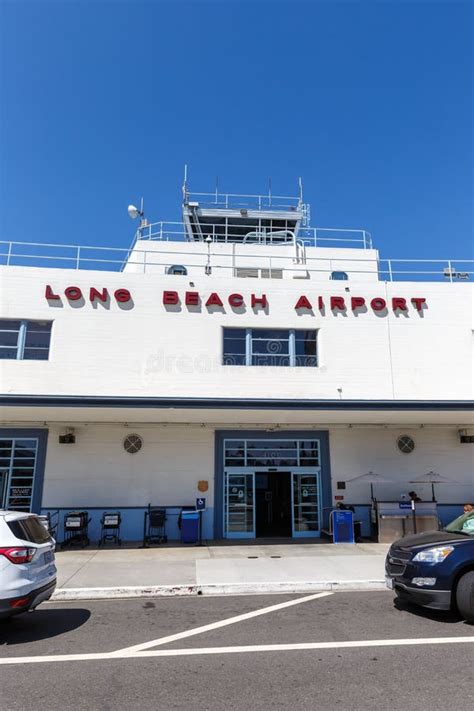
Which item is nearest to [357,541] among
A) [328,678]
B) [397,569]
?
[397,569]

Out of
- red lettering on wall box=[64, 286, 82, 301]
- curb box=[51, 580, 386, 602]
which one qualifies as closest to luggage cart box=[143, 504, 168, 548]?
curb box=[51, 580, 386, 602]

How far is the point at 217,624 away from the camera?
694cm

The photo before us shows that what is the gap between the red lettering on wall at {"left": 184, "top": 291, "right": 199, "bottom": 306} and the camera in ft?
50.0

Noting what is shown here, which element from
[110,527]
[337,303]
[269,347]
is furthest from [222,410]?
[337,303]

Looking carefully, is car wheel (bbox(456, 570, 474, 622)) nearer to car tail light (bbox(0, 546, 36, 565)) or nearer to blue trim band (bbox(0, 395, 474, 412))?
car tail light (bbox(0, 546, 36, 565))

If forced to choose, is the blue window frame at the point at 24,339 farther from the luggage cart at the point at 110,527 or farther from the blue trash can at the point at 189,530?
the blue trash can at the point at 189,530

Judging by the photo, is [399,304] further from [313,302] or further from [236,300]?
[236,300]

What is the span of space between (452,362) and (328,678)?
12.5 m

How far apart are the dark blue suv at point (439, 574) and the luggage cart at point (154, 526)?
8.12 metres

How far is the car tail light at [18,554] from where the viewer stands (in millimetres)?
6113

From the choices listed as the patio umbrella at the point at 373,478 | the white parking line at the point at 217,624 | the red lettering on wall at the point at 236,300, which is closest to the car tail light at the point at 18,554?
the white parking line at the point at 217,624

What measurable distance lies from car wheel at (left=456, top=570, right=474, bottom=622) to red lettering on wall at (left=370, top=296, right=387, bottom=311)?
10201mm

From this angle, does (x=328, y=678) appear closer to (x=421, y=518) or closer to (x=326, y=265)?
(x=421, y=518)

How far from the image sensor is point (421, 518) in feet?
46.4
